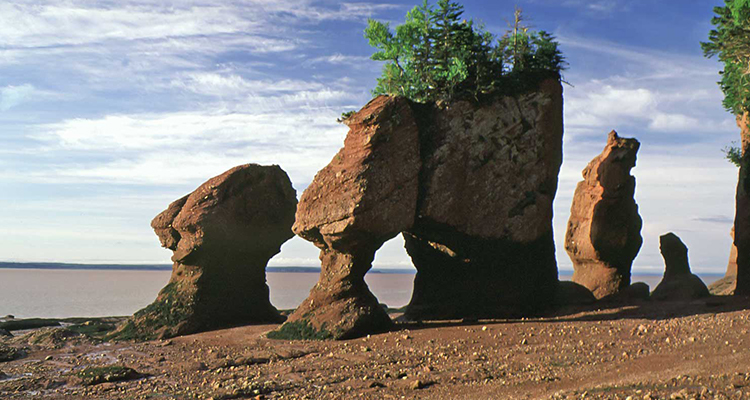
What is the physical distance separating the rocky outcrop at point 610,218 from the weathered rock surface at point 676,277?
3.64ft

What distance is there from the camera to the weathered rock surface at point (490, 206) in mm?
22984

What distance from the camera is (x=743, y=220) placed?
25.7 m

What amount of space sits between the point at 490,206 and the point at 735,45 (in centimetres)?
1091

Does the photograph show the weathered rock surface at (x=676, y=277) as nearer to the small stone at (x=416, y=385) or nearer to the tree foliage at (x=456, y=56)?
the tree foliage at (x=456, y=56)

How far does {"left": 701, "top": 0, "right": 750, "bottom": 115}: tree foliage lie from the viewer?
78.4ft

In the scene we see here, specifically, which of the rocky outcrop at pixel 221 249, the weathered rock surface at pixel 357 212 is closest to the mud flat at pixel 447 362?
the weathered rock surface at pixel 357 212

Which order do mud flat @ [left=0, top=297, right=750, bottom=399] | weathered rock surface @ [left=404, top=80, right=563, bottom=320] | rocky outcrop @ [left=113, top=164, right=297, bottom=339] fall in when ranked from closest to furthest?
mud flat @ [left=0, top=297, right=750, bottom=399]
weathered rock surface @ [left=404, top=80, right=563, bottom=320]
rocky outcrop @ [left=113, top=164, right=297, bottom=339]

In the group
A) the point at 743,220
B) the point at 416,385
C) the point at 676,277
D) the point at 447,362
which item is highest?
the point at 743,220

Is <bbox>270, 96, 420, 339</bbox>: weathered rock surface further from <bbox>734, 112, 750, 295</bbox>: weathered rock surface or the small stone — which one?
<bbox>734, 112, 750, 295</bbox>: weathered rock surface

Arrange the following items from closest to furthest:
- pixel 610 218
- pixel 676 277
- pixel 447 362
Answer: pixel 447 362 → pixel 676 277 → pixel 610 218

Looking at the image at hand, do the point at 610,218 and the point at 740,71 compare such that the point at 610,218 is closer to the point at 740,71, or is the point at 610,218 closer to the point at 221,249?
the point at 740,71

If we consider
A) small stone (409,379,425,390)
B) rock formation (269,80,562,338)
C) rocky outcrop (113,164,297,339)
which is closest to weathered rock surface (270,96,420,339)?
rock formation (269,80,562,338)

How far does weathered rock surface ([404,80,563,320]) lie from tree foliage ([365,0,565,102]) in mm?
835

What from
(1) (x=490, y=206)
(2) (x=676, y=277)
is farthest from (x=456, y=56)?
(2) (x=676, y=277)
